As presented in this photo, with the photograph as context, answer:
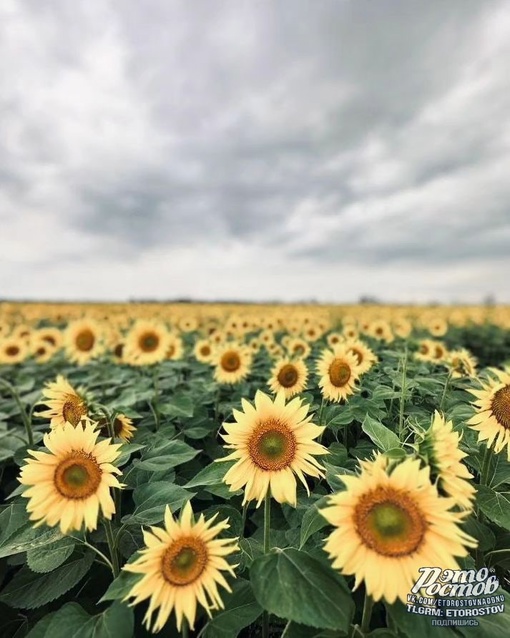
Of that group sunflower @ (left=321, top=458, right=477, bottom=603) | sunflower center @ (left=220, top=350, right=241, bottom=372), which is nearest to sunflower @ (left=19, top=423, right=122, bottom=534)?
sunflower @ (left=321, top=458, right=477, bottom=603)

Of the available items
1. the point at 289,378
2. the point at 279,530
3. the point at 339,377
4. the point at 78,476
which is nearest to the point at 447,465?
the point at 279,530

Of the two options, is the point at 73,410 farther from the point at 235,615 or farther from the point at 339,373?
the point at 339,373

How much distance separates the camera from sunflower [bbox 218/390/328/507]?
1.88 m

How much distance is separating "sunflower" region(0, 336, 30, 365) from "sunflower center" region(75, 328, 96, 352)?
41.0 inches

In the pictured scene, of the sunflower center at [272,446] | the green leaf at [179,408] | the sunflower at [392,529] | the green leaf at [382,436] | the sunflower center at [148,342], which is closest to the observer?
the sunflower at [392,529]

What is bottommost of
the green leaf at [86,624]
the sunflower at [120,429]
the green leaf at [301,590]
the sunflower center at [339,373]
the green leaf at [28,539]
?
the green leaf at [86,624]

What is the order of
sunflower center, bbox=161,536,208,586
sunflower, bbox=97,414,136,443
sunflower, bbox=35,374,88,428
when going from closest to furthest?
sunflower center, bbox=161,536,208,586
sunflower, bbox=35,374,88,428
sunflower, bbox=97,414,136,443

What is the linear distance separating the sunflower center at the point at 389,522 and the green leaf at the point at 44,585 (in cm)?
142

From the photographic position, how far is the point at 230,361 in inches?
198

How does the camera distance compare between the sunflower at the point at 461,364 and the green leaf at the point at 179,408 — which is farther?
the green leaf at the point at 179,408

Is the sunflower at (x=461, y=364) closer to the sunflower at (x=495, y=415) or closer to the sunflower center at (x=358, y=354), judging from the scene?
the sunflower center at (x=358, y=354)

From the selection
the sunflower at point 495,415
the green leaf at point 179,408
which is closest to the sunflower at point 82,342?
the green leaf at point 179,408

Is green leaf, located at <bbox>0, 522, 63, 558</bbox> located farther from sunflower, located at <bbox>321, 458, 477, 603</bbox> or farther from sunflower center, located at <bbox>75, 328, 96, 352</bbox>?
sunflower center, located at <bbox>75, 328, 96, 352</bbox>

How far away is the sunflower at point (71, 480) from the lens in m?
1.73
